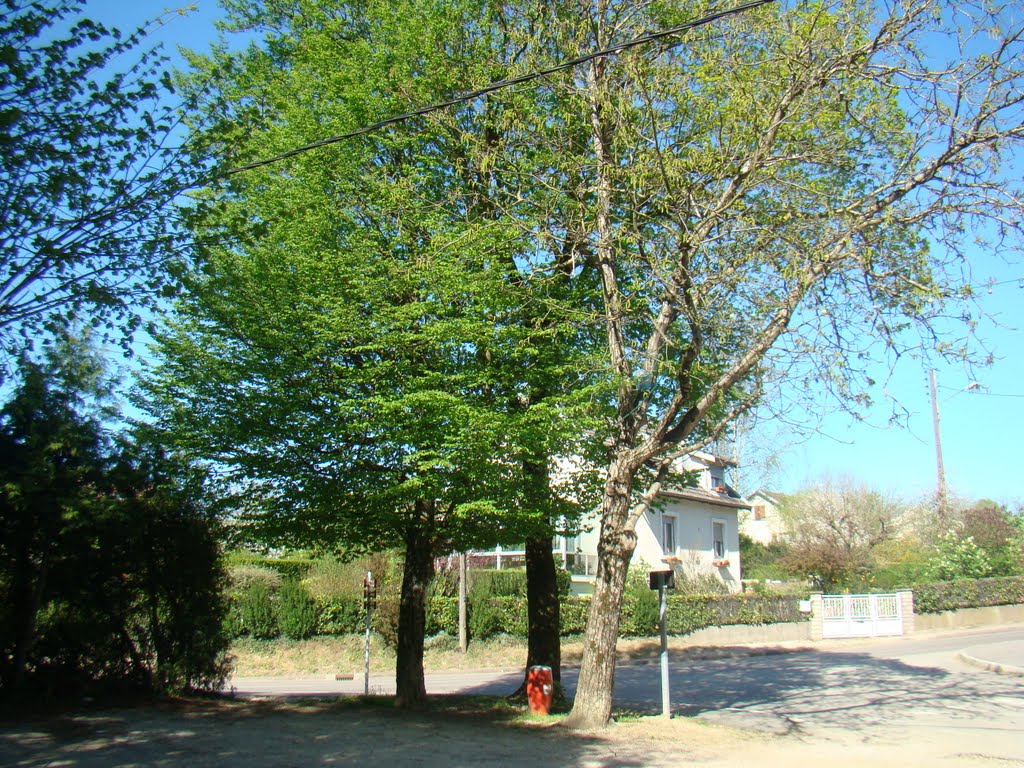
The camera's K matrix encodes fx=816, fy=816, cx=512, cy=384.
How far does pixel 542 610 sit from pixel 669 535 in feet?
72.3

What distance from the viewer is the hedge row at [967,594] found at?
3534cm

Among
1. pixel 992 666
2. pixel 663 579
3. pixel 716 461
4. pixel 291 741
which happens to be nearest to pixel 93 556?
pixel 291 741

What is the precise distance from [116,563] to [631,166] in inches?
429

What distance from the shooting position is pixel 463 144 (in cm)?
1374

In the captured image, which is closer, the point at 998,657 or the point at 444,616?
the point at 998,657

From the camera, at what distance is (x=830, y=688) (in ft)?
58.7

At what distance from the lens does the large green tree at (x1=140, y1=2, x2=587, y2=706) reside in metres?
12.0

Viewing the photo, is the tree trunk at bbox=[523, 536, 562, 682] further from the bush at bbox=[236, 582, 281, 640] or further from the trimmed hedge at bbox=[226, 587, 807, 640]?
the bush at bbox=[236, 582, 281, 640]

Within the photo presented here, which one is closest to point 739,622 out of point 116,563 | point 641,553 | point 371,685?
point 641,553

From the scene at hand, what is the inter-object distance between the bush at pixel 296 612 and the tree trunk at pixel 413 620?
14.1 metres

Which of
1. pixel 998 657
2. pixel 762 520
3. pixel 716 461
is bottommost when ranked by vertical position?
pixel 998 657

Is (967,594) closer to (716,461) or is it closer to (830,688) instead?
(830,688)

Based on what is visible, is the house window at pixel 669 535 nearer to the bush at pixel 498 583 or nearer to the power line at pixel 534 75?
the bush at pixel 498 583

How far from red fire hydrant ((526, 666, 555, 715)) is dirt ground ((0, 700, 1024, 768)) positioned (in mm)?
732
